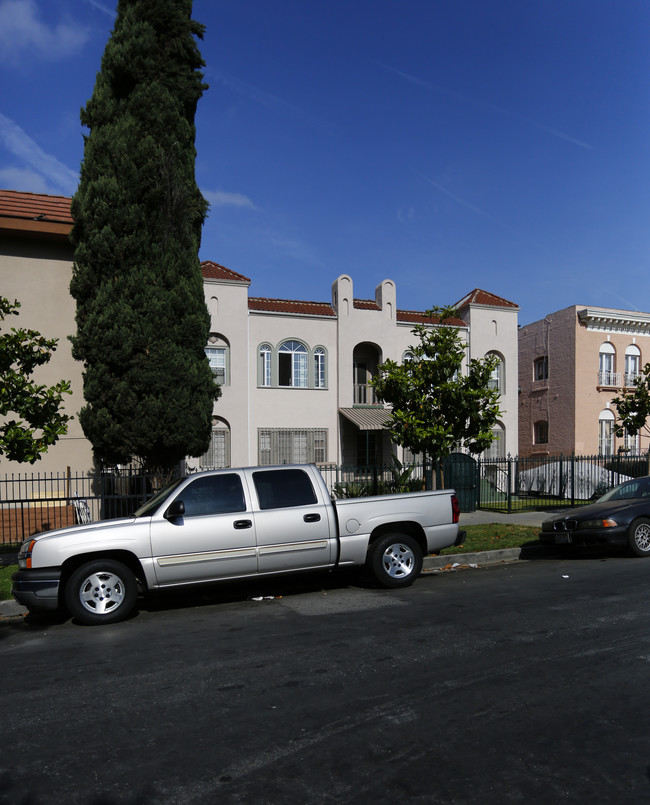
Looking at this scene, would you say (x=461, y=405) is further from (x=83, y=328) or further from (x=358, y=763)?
(x=358, y=763)

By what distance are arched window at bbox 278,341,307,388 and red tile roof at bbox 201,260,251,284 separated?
2988 millimetres

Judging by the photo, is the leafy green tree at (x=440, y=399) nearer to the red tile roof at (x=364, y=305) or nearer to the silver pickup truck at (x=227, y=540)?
the silver pickup truck at (x=227, y=540)

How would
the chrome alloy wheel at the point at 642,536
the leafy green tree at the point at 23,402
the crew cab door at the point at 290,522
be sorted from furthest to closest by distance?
the chrome alloy wheel at the point at 642,536 → the leafy green tree at the point at 23,402 → the crew cab door at the point at 290,522

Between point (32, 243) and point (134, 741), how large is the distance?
1521cm

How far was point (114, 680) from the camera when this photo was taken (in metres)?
5.55

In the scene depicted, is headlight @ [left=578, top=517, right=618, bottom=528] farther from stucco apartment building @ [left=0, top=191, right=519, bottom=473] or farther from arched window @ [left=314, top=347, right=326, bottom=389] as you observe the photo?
arched window @ [left=314, top=347, right=326, bottom=389]

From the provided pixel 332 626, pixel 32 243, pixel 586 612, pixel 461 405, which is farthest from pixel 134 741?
pixel 32 243

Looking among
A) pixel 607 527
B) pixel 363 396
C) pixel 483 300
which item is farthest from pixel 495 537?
pixel 483 300

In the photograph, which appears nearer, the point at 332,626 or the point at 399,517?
the point at 332,626

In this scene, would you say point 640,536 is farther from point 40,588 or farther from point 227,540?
point 40,588

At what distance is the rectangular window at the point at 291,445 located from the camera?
84.7 ft

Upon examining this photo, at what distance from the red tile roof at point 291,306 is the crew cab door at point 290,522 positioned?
57.7 ft

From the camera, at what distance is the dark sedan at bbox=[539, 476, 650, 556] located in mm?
11492

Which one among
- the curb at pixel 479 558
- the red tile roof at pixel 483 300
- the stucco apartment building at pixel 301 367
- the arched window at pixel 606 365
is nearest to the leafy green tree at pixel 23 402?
the curb at pixel 479 558
